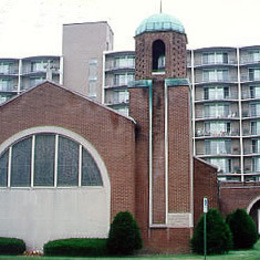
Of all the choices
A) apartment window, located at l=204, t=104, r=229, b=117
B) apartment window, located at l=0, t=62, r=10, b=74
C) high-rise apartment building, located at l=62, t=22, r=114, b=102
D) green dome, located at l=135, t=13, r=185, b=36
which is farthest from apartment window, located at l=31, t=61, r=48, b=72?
green dome, located at l=135, t=13, r=185, b=36

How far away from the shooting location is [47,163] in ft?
83.6

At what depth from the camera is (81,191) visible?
81.8 feet

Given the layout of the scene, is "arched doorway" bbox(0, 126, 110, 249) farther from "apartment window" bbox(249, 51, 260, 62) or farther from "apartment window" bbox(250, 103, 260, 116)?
"apartment window" bbox(249, 51, 260, 62)

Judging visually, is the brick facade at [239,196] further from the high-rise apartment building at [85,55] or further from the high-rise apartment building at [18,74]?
the high-rise apartment building at [18,74]

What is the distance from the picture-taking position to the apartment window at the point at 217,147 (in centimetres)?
7000

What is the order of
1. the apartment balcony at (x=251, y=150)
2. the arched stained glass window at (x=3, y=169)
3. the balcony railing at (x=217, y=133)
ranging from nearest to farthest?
the arched stained glass window at (x=3, y=169) → the apartment balcony at (x=251, y=150) → the balcony railing at (x=217, y=133)

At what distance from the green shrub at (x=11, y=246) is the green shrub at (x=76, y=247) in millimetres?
1376

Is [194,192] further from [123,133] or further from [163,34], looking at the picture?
[163,34]

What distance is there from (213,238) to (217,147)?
154ft

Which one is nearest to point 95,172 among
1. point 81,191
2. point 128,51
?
point 81,191

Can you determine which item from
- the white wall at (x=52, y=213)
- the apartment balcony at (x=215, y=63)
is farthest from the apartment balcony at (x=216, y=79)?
the white wall at (x=52, y=213)

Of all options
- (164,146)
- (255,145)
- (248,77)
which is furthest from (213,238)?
(248,77)

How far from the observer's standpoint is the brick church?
24.8 m

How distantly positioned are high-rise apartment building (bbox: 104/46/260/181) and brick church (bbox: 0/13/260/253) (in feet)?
145
